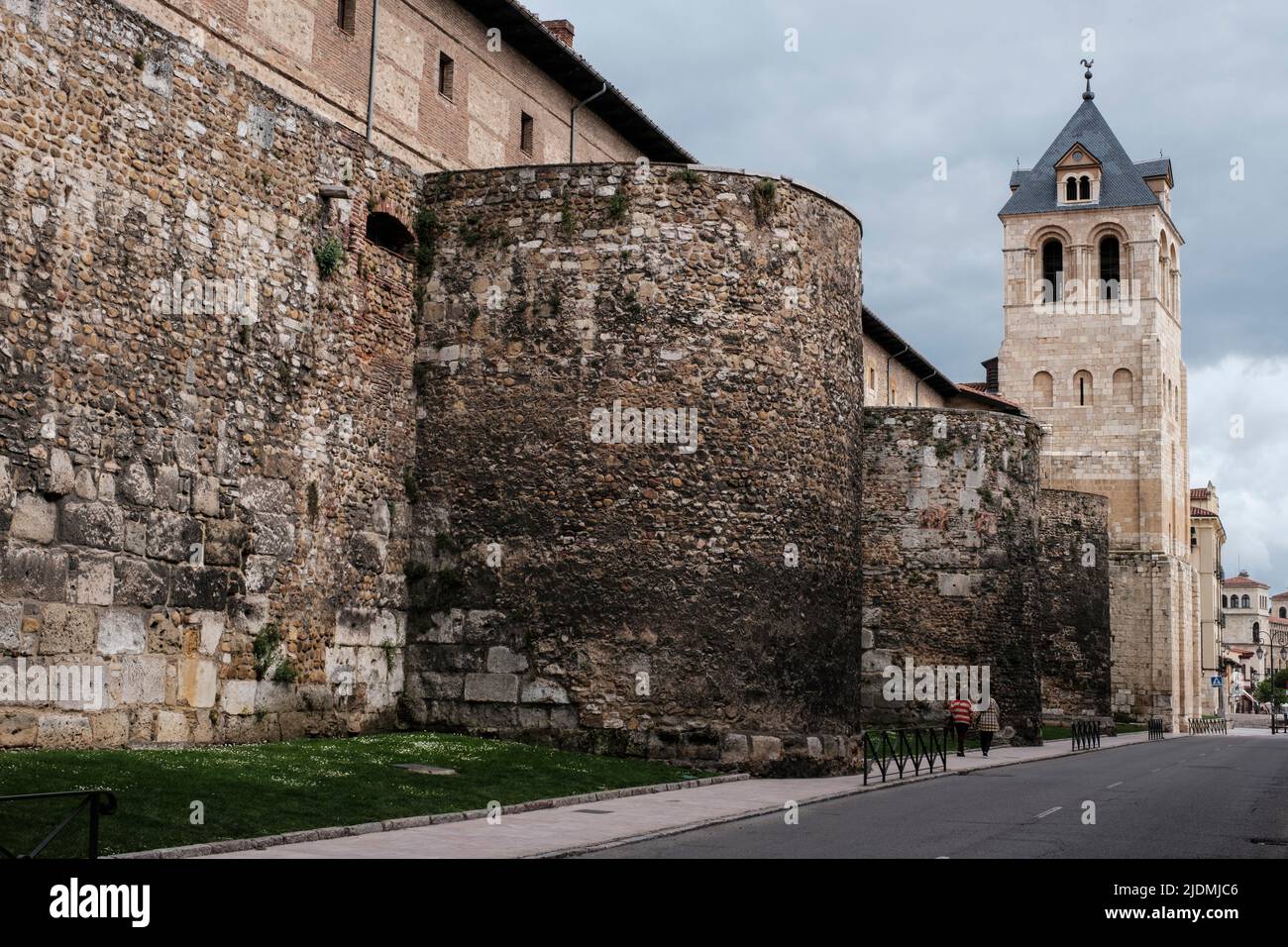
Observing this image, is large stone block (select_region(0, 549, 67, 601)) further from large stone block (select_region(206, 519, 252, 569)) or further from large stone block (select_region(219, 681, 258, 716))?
large stone block (select_region(219, 681, 258, 716))

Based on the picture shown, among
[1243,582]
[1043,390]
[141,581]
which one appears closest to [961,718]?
[141,581]

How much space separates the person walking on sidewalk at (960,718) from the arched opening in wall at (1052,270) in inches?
1664

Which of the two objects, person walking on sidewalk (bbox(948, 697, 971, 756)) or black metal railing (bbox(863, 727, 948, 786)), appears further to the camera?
person walking on sidewalk (bbox(948, 697, 971, 756))

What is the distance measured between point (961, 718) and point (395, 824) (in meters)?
17.8

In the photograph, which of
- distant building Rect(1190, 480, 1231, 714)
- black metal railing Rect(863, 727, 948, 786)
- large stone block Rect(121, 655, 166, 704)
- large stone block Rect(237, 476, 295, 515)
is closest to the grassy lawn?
large stone block Rect(121, 655, 166, 704)

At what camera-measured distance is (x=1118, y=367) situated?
65812mm

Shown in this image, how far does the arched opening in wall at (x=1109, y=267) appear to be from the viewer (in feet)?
221

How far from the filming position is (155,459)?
1528cm

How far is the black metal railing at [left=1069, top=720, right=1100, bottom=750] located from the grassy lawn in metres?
18.7

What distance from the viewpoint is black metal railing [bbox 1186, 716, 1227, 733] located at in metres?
63.7

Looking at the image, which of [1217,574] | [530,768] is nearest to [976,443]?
[530,768]

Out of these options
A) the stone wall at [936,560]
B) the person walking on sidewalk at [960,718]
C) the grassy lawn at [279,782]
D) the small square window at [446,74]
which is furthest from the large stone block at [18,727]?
the stone wall at [936,560]

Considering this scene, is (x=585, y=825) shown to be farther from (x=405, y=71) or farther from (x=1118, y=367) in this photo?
(x=1118, y=367)

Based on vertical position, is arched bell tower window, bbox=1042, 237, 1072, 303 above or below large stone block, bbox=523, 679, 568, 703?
above
